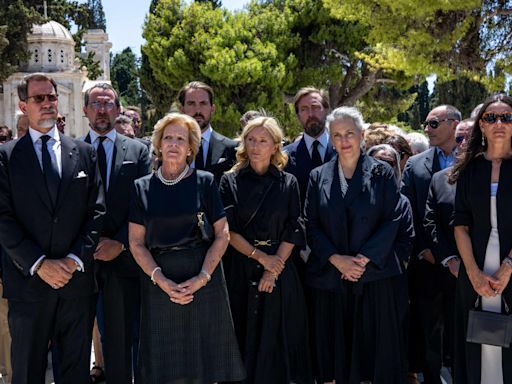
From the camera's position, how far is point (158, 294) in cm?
432

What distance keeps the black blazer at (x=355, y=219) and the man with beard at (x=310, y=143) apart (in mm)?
728

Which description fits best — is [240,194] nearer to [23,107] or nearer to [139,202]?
[139,202]

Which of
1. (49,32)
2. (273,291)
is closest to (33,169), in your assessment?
(273,291)

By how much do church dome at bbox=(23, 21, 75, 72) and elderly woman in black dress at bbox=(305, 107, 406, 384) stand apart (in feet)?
106

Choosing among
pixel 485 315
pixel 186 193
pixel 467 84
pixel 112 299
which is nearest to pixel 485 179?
pixel 485 315

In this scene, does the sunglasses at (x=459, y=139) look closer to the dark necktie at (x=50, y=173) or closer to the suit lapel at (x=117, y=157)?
the suit lapel at (x=117, y=157)

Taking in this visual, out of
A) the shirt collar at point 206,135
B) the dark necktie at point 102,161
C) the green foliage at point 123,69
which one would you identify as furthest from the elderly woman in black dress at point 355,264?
the green foliage at point 123,69

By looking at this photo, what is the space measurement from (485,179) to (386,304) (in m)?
1.29

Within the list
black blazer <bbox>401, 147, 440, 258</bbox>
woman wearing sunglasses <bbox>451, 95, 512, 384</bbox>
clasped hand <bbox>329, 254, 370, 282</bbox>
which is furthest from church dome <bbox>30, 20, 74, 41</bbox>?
→ woman wearing sunglasses <bbox>451, 95, 512, 384</bbox>

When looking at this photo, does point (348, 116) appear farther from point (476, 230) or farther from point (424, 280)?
point (424, 280)

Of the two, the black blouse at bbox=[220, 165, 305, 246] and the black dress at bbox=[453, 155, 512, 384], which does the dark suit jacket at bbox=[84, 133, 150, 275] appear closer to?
the black blouse at bbox=[220, 165, 305, 246]

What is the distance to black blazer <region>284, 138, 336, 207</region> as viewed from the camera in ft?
18.4

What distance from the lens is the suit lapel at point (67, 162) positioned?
14.2 ft

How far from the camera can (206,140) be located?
221 inches
